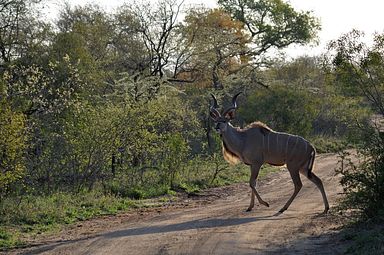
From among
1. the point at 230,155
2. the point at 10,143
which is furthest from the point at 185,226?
the point at 10,143

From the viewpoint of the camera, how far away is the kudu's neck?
42.9 feet

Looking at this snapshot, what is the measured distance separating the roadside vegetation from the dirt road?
2.70 feet

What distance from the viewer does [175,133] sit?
18.0m

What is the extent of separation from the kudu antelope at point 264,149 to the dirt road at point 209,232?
0.64 meters

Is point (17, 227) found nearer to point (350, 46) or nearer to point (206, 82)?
point (350, 46)

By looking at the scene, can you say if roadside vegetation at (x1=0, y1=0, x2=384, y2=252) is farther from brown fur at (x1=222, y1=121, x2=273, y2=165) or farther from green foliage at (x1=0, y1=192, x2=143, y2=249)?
brown fur at (x1=222, y1=121, x2=273, y2=165)

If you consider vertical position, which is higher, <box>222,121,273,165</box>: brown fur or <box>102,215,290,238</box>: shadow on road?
<box>222,121,273,165</box>: brown fur

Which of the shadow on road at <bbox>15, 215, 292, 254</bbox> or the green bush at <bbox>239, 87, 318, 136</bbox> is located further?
the green bush at <bbox>239, 87, 318, 136</bbox>

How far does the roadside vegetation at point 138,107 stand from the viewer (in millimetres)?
11570

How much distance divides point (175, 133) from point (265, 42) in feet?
74.4

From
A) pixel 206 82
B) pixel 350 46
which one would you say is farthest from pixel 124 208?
pixel 206 82

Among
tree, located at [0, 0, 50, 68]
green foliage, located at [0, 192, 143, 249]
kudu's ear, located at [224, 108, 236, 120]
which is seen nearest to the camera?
green foliage, located at [0, 192, 143, 249]

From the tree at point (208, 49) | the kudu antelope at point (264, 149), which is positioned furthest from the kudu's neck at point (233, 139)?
the tree at point (208, 49)

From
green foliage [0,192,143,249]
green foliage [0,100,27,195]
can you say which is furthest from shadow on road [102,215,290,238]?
green foliage [0,100,27,195]
